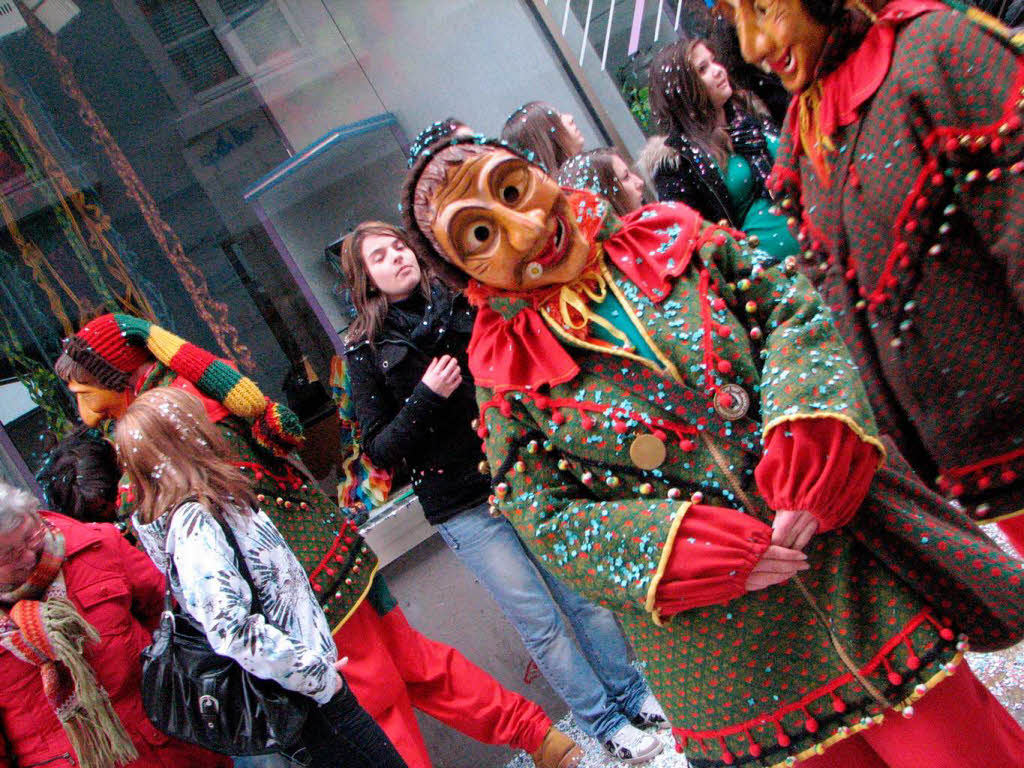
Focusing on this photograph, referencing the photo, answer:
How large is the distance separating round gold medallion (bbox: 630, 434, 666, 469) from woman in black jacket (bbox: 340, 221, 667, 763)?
1391mm

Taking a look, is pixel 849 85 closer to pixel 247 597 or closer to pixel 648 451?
pixel 648 451

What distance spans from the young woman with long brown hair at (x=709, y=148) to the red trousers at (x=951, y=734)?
1636 mm

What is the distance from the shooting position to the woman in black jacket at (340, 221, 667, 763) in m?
2.78

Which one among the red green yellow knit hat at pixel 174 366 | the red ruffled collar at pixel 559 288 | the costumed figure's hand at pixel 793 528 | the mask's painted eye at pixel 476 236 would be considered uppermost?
the red green yellow knit hat at pixel 174 366

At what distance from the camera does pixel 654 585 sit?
4.18 ft

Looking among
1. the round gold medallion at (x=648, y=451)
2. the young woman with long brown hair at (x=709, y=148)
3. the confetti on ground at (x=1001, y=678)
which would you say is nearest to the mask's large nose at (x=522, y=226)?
the round gold medallion at (x=648, y=451)

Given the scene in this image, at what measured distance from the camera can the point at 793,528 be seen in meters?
1.28

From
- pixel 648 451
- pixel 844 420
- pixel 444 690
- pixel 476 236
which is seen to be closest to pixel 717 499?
pixel 648 451

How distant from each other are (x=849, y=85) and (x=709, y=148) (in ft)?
4.12

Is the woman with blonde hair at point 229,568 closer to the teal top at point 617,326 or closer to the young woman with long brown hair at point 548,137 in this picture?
the teal top at point 617,326

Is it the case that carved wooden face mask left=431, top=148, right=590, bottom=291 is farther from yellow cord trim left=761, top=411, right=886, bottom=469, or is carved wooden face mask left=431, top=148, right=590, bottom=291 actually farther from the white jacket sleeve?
the white jacket sleeve

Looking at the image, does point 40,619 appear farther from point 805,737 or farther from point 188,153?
point 188,153

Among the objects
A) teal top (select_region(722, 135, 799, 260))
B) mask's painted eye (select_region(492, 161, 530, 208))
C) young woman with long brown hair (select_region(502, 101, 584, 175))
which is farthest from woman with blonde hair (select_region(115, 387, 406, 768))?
teal top (select_region(722, 135, 799, 260))

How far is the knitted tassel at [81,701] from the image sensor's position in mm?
2260
